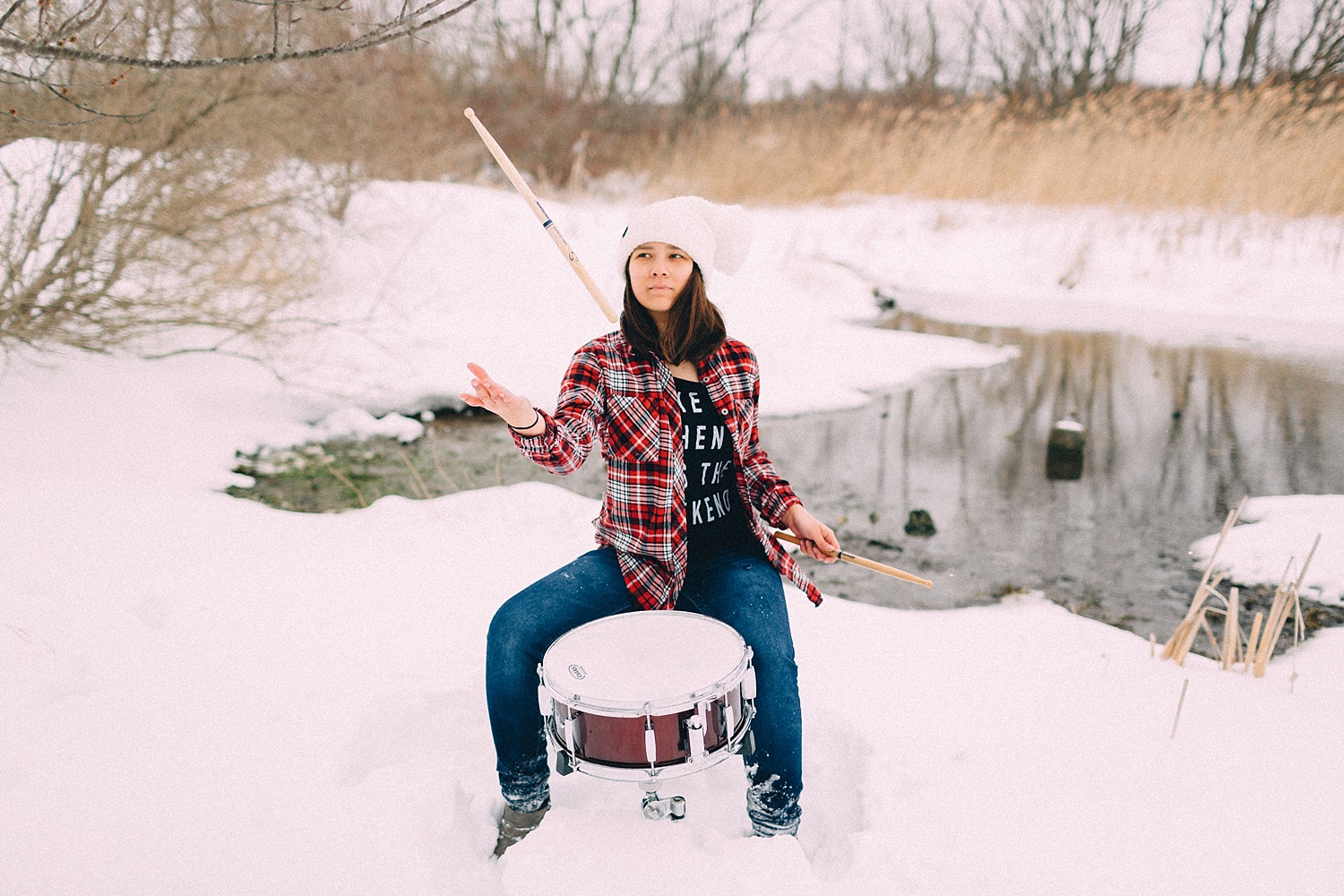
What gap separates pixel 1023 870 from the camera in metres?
1.62

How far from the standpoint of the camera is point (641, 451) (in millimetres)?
1834

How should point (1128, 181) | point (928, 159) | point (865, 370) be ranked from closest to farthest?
point (865, 370) < point (1128, 181) < point (928, 159)

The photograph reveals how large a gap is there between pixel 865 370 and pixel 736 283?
2176 mm

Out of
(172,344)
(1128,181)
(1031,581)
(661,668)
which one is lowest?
(1031,581)

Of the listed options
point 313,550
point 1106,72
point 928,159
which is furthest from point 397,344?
point 1106,72

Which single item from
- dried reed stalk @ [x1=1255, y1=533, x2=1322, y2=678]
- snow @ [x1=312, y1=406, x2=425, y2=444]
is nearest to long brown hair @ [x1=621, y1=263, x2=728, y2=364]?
dried reed stalk @ [x1=1255, y1=533, x2=1322, y2=678]

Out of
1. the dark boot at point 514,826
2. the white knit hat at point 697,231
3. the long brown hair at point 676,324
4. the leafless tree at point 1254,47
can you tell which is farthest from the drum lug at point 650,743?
the leafless tree at point 1254,47

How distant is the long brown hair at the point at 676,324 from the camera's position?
1.90m

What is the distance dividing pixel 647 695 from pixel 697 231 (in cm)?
103

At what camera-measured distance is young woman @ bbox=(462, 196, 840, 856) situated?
1.64 m

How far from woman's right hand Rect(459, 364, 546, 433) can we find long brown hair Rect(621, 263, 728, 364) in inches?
15.0

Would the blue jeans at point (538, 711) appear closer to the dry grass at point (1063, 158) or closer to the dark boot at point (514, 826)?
the dark boot at point (514, 826)

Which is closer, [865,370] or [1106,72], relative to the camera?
[865,370]

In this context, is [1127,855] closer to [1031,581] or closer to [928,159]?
[1031,581]
